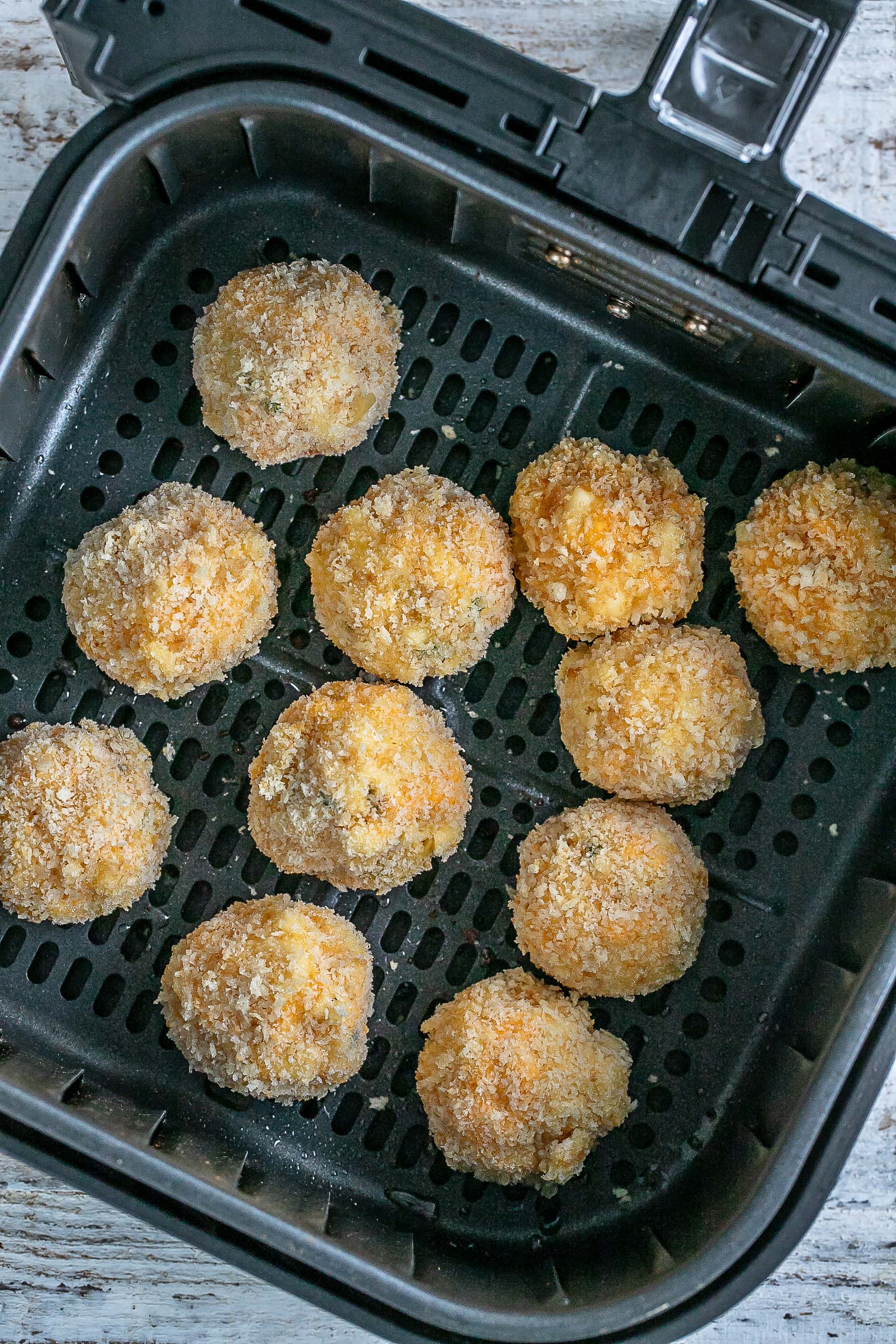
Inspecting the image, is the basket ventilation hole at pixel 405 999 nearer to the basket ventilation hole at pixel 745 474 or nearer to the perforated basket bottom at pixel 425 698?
the perforated basket bottom at pixel 425 698

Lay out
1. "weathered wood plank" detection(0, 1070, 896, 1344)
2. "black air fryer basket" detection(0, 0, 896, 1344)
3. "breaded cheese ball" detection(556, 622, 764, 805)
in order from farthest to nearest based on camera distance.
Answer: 1. "weathered wood plank" detection(0, 1070, 896, 1344)
2. "breaded cheese ball" detection(556, 622, 764, 805)
3. "black air fryer basket" detection(0, 0, 896, 1344)

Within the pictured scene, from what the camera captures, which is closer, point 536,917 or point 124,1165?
point 124,1165

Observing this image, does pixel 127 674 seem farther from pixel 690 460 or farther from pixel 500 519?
pixel 690 460

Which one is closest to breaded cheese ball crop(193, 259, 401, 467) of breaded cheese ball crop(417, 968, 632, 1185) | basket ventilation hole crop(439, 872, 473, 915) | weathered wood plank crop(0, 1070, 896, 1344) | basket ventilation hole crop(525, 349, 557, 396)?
basket ventilation hole crop(525, 349, 557, 396)

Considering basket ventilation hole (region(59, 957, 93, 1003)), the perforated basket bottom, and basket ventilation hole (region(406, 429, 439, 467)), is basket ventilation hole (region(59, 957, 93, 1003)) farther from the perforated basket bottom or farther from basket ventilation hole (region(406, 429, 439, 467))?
basket ventilation hole (region(406, 429, 439, 467))

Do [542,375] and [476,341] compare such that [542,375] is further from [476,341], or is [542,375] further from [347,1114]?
[347,1114]

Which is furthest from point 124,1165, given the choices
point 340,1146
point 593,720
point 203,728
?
point 593,720
